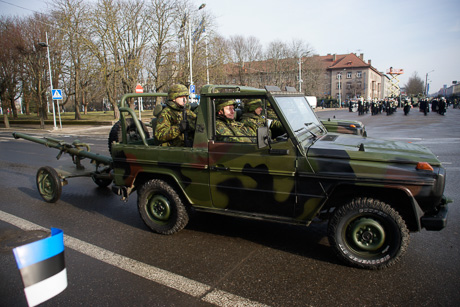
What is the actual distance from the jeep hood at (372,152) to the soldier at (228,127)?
31.7 inches

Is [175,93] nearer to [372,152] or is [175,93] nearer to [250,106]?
[250,106]

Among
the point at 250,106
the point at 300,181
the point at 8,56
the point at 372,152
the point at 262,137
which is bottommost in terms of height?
the point at 300,181

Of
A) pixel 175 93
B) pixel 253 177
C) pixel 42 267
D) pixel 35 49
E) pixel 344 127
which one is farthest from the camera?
pixel 35 49

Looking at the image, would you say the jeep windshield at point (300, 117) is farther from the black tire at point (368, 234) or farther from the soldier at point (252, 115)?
the black tire at point (368, 234)

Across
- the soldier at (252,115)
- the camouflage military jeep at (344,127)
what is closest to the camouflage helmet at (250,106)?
the soldier at (252,115)

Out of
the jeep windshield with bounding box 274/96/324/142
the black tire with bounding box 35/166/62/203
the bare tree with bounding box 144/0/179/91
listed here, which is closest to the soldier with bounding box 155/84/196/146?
the jeep windshield with bounding box 274/96/324/142

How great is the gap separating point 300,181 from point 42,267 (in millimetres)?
2503

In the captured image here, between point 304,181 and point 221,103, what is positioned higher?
point 221,103

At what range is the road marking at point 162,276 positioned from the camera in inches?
119

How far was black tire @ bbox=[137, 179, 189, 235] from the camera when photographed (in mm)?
4398

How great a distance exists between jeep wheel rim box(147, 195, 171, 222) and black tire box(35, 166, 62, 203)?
8.34ft

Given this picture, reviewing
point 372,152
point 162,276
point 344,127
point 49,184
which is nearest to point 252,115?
point 372,152

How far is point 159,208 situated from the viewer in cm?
457

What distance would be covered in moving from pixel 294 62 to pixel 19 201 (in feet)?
234
